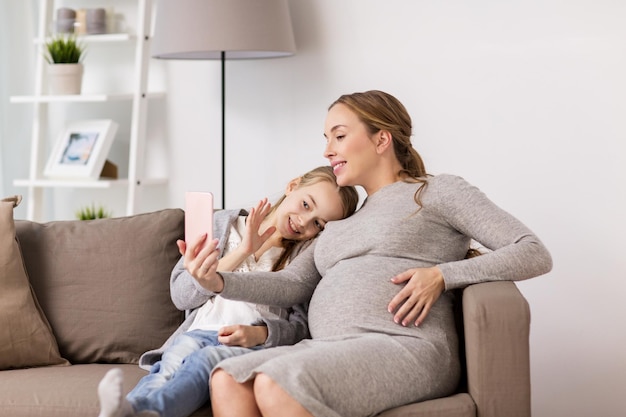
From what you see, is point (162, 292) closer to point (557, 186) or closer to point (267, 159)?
point (267, 159)

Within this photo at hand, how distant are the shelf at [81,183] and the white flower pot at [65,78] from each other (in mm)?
350

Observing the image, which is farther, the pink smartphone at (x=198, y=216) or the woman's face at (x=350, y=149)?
the woman's face at (x=350, y=149)

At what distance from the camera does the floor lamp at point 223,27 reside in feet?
10.6

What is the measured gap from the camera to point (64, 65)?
370cm

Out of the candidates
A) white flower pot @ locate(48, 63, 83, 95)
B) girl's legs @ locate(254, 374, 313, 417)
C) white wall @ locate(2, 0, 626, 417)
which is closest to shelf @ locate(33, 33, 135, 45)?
white flower pot @ locate(48, 63, 83, 95)

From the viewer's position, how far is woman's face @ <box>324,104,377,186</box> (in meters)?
2.40

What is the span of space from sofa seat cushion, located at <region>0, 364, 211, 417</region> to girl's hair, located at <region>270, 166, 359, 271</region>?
0.46 metres

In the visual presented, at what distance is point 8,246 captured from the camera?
255 cm

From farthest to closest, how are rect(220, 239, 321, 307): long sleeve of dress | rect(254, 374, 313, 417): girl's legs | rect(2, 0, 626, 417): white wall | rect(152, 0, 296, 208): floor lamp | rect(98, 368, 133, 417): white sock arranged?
rect(152, 0, 296, 208): floor lamp
rect(2, 0, 626, 417): white wall
rect(220, 239, 321, 307): long sleeve of dress
rect(254, 374, 313, 417): girl's legs
rect(98, 368, 133, 417): white sock

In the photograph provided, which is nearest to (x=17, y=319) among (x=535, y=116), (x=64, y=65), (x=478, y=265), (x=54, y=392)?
(x=54, y=392)

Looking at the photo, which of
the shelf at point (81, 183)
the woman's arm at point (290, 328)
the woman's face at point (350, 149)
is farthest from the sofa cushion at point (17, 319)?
the shelf at point (81, 183)

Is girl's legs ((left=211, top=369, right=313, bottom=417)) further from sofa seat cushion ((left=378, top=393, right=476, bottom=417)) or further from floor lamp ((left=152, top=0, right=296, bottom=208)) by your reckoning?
floor lamp ((left=152, top=0, right=296, bottom=208))

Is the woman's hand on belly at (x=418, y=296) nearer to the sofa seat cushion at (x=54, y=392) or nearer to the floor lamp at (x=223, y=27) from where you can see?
the sofa seat cushion at (x=54, y=392)

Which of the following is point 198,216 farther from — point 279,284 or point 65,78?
point 65,78
